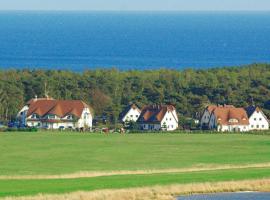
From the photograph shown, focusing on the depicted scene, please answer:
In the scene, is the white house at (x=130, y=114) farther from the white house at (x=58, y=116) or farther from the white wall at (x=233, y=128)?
the white wall at (x=233, y=128)

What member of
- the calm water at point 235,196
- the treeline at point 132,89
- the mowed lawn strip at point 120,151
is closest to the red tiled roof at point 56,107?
the treeline at point 132,89

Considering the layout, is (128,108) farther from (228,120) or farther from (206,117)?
(228,120)

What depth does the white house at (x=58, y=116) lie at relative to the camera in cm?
7431

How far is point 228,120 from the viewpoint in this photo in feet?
244

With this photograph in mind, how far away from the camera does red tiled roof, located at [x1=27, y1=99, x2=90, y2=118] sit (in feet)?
244

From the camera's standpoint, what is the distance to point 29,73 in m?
90.6

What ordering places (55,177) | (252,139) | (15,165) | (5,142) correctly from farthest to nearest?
(252,139), (5,142), (15,165), (55,177)

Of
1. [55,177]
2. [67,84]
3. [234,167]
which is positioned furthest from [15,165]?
[67,84]

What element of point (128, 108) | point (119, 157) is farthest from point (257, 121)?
point (119, 157)

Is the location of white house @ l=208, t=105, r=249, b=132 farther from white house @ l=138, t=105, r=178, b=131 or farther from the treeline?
the treeline

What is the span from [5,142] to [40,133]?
7533mm

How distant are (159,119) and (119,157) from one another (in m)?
21.8

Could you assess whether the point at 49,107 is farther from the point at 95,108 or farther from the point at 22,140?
the point at 22,140

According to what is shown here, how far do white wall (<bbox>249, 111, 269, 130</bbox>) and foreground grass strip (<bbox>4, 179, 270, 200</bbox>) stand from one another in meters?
32.2
